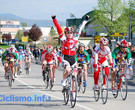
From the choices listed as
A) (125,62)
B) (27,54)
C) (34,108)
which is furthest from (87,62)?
(27,54)

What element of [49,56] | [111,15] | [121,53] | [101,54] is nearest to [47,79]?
[49,56]

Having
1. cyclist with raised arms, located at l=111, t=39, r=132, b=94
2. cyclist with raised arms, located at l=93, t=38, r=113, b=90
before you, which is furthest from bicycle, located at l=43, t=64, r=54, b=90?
cyclist with raised arms, located at l=93, t=38, r=113, b=90

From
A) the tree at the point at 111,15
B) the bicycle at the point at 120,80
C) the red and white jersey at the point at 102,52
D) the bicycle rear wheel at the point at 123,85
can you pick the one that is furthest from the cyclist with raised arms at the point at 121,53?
the tree at the point at 111,15

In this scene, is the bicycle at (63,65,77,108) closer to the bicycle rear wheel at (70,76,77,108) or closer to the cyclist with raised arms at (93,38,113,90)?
the bicycle rear wheel at (70,76,77,108)

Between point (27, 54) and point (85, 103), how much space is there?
1409 centimetres

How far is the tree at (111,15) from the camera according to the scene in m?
47.4

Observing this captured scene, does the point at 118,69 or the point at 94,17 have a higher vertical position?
the point at 94,17

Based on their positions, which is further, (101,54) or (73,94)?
(101,54)

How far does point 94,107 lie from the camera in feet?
32.3

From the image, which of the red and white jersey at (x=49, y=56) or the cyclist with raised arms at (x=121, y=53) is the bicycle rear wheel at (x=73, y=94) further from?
the red and white jersey at (x=49, y=56)

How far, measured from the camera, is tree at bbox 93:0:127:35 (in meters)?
47.4

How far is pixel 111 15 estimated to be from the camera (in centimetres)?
4869

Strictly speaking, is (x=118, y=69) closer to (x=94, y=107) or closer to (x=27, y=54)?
(x=94, y=107)

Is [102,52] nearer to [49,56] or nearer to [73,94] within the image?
[73,94]
